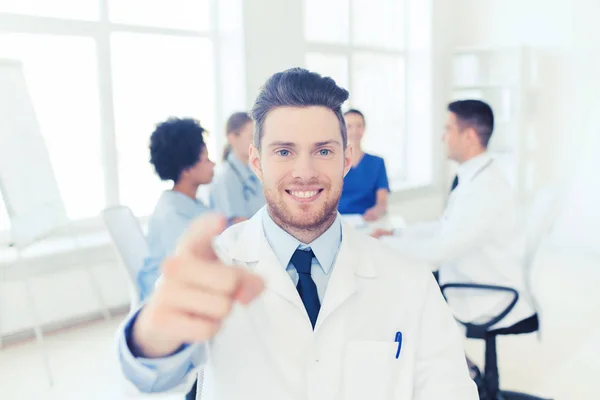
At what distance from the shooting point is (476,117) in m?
2.70

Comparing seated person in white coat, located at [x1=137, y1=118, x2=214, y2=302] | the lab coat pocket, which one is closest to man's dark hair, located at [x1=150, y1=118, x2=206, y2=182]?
seated person in white coat, located at [x1=137, y1=118, x2=214, y2=302]

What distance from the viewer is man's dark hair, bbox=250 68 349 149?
3.55 feet

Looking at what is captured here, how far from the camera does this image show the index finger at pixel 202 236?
2.13 feet

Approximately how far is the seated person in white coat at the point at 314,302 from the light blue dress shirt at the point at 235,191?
213 cm

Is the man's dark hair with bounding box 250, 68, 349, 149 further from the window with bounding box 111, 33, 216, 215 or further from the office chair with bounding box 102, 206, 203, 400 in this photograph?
the window with bounding box 111, 33, 216, 215

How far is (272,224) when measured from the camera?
1.17 metres

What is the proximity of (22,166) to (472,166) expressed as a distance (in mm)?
2632

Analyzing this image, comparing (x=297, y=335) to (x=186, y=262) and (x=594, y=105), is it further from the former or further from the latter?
(x=594, y=105)

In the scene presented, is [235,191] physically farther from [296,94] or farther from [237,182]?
Result: [296,94]

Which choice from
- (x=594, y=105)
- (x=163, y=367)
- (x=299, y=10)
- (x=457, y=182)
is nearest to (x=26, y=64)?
(x=299, y=10)

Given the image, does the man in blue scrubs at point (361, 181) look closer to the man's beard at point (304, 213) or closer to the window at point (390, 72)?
the man's beard at point (304, 213)

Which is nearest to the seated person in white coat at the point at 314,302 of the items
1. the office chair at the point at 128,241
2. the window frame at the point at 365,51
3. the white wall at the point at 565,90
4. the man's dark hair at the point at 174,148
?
the office chair at the point at 128,241

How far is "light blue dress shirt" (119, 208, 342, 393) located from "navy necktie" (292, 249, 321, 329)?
0.01 m

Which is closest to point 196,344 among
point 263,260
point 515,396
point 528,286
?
point 263,260
